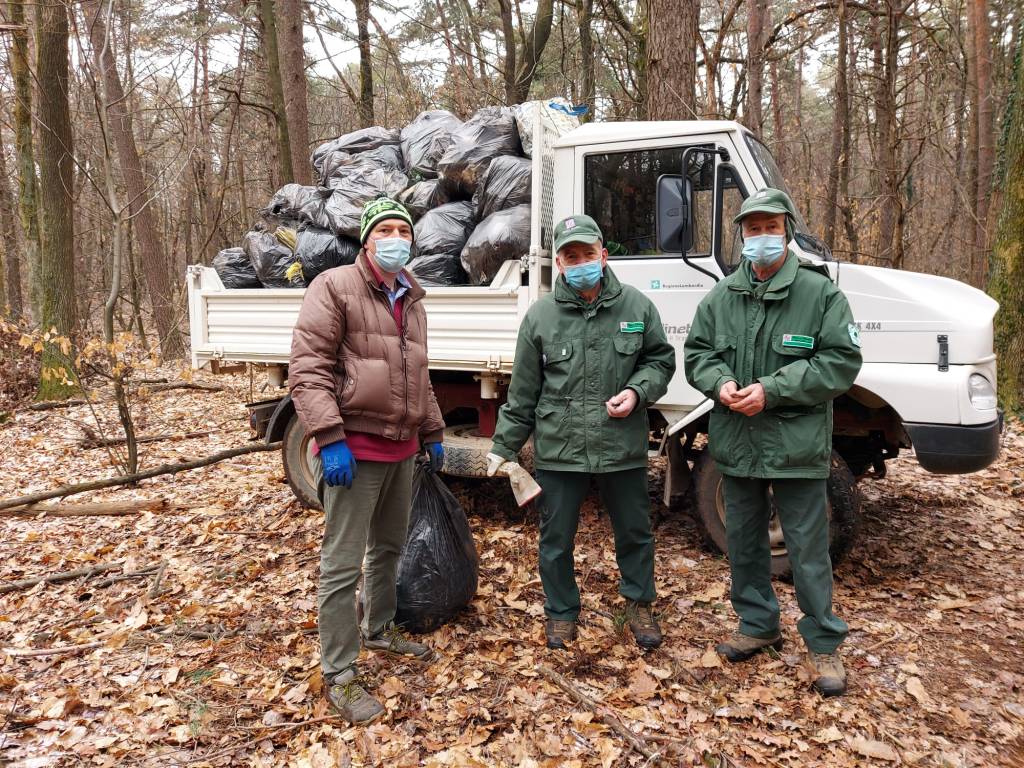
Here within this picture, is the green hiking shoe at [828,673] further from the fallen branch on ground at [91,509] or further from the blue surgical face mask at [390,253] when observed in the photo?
the fallen branch on ground at [91,509]

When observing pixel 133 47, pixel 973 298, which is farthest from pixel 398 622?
pixel 133 47

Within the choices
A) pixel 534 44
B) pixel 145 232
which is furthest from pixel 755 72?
pixel 145 232

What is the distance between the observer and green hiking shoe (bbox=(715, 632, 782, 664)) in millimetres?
3133

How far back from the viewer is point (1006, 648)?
10.8 feet

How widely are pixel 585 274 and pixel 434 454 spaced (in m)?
1.08

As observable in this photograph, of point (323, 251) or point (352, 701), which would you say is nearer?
point (352, 701)

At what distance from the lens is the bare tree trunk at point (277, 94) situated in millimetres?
9562

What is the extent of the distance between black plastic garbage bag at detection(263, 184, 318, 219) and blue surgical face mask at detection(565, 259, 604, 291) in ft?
9.94

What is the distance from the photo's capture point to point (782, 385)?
2.74m

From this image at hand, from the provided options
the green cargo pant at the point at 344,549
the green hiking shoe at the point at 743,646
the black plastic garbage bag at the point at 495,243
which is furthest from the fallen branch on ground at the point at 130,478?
the green hiking shoe at the point at 743,646

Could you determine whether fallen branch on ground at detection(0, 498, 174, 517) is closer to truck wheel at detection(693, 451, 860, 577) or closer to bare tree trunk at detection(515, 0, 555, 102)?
truck wheel at detection(693, 451, 860, 577)

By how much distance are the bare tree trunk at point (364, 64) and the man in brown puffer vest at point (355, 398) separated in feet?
33.5

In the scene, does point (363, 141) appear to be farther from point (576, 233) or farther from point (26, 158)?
point (26, 158)

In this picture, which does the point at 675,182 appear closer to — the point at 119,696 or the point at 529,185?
the point at 529,185
